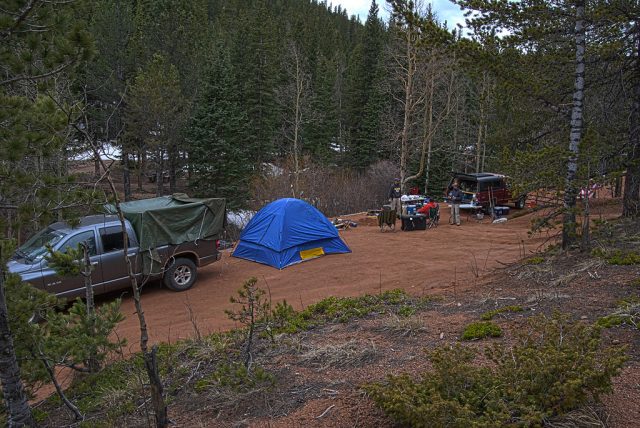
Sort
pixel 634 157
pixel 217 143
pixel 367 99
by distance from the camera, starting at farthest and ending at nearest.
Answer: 1. pixel 367 99
2. pixel 217 143
3. pixel 634 157

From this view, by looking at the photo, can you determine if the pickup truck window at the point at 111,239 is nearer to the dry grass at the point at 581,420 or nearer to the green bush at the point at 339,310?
the green bush at the point at 339,310

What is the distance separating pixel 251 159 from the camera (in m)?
35.9

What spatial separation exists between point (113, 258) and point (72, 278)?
0.85 m

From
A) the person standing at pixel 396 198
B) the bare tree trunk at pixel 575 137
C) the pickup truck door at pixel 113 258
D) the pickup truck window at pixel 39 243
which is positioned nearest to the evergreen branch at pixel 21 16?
the pickup truck window at pixel 39 243

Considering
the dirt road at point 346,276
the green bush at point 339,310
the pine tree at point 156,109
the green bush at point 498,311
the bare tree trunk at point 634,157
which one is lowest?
the dirt road at point 346,276

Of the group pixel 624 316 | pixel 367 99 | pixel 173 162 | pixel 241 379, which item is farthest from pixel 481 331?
pixel 367 99

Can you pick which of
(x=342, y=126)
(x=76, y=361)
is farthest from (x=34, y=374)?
(x=342, y=126)

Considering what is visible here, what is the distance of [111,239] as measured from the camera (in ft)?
31.4

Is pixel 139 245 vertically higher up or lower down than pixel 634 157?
lower down

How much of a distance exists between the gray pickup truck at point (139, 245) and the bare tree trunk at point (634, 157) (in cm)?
903

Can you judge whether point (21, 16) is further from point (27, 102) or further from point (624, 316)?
point (624, 316)

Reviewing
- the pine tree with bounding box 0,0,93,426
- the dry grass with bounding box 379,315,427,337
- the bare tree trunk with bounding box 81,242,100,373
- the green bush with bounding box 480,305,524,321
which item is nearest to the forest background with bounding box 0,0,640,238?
the pine tree with bounding box 0,0,93,426

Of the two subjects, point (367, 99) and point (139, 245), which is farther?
point (367, 99)

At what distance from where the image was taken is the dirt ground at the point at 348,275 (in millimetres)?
8938
